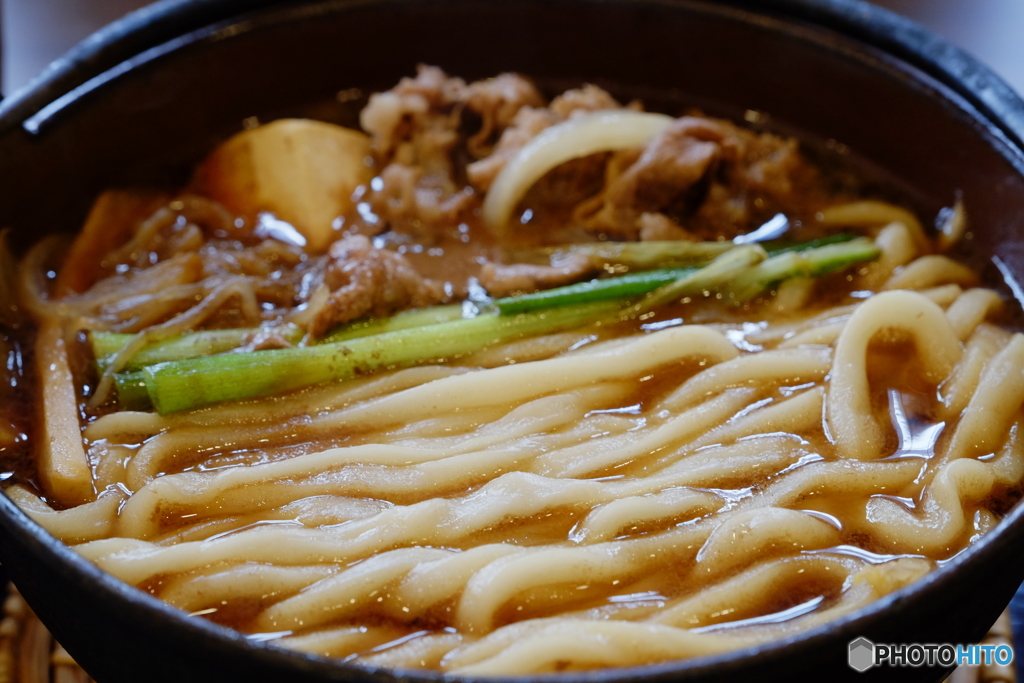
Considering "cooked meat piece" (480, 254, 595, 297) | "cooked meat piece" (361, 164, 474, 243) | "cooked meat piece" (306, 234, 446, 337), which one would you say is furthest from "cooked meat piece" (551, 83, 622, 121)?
"cooked meat piece" (306, 234, 446, 337)

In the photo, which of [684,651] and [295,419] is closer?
[684,651]

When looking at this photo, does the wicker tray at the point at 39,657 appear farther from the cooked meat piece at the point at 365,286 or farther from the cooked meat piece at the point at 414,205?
the cooked meat piece at the point at 414,205

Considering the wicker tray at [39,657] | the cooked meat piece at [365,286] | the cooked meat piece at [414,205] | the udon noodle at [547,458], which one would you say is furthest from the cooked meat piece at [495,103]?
the wicker tray at [39,657]

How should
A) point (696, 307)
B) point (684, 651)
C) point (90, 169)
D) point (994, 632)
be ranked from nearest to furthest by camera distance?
point (684, 651), point (994, 632), point (696, 307), point (90, 169)

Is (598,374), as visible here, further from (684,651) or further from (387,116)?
(387,116)

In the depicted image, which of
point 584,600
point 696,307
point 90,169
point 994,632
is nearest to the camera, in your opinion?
point 584,600

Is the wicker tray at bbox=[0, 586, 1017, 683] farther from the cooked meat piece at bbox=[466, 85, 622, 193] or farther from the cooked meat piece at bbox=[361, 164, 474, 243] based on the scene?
the cooked meat piece at bbox=[466, 85, 622, 193]

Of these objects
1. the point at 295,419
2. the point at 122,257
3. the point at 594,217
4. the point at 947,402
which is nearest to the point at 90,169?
the point at 122,257
